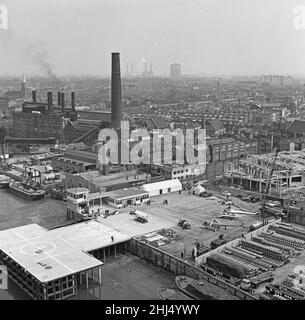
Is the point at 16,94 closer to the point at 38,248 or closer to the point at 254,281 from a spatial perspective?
the point at 38,248

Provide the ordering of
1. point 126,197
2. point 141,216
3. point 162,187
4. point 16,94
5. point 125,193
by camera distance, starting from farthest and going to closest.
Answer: point 16,94 < point 162,187 < point 125,193 < point 126,197 < point 141,216

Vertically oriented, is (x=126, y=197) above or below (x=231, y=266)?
above

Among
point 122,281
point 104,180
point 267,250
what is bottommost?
point 122,281

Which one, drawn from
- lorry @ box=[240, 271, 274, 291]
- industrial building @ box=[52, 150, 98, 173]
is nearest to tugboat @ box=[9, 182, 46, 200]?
industrial building @ box=[52, 150, 98, 173]

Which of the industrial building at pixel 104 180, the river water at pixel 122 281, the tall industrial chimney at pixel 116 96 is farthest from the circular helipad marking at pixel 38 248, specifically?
the tall industrial chimney at pixel 116 96

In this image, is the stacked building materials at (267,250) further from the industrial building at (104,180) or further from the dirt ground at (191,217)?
the industrial building at (104,180)

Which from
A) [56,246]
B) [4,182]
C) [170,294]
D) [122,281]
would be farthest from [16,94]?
[170,294]
